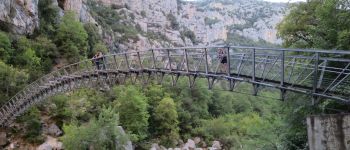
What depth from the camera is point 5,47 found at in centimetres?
4178

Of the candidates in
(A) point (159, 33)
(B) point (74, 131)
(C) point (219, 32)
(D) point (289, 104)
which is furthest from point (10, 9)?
(C) point (219, 32)

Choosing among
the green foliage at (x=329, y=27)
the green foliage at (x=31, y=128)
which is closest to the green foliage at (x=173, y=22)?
the green foliage at (x=31, y=128)

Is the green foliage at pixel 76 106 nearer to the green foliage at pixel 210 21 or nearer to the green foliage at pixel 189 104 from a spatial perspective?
the green foliage at pixel 189 104

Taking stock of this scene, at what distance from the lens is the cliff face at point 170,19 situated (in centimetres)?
4701

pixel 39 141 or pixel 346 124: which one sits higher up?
pixel 346 124

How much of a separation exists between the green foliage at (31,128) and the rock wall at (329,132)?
28008 millimetres

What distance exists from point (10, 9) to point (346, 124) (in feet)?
132

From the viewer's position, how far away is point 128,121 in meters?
43.8

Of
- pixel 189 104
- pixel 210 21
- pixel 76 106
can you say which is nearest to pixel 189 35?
pixel 210 21

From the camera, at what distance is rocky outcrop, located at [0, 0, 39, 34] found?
43.5 meters

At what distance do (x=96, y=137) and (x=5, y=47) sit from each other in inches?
683

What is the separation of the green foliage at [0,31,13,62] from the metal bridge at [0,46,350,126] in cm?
869

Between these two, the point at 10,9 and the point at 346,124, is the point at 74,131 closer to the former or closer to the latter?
the point at 10,9

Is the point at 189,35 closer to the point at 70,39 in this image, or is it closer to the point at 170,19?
the point at 170,19
